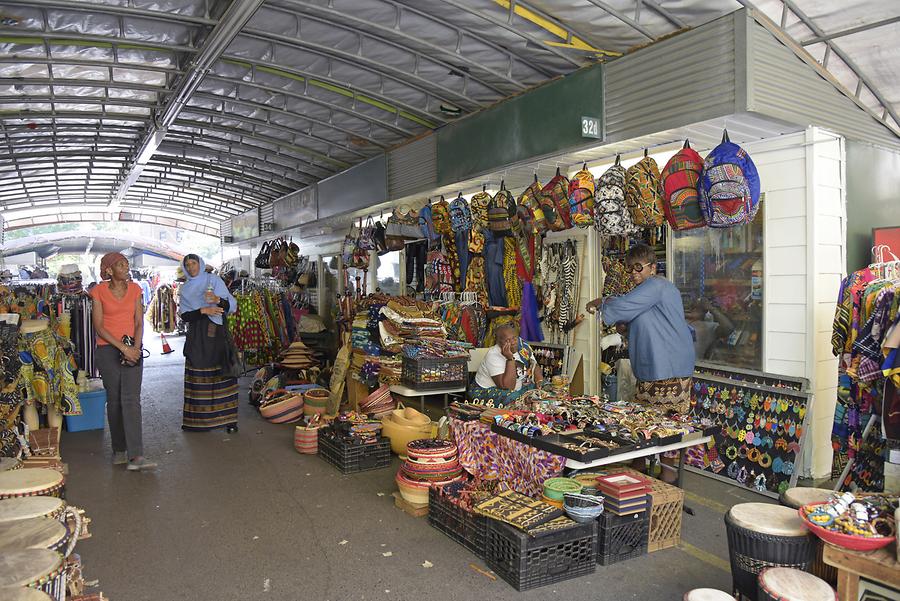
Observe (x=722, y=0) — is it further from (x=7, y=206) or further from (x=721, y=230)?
(x=7, y=206)

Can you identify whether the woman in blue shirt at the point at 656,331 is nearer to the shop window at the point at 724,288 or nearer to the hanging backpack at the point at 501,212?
the shop window at the point at 724,288

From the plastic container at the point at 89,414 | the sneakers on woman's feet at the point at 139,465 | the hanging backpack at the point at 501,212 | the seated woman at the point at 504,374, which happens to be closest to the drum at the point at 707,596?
the seated woman at the point at 504,374

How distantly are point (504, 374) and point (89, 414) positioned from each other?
538 cm

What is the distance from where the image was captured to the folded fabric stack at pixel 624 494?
12.5 ft

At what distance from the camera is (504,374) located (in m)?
5.64

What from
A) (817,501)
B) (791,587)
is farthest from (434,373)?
(791,587)

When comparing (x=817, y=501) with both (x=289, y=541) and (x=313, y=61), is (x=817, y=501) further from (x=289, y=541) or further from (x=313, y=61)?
(x=313, y=61)

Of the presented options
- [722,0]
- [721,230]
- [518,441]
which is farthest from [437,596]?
[722,0]

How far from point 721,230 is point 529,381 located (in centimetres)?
228

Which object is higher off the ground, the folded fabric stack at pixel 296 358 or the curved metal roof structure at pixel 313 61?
the curved metal roof structure at pixel 313 61

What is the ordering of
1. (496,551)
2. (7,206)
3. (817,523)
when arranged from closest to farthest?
(817,523), (496,551), (7,206)

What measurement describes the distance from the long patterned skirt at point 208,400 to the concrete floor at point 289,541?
0.95m

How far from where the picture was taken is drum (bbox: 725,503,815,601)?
9.35 ft

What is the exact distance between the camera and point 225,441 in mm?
7027
